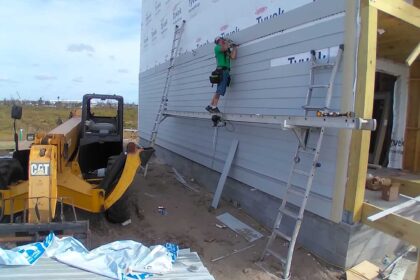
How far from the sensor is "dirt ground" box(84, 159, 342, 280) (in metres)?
5.08

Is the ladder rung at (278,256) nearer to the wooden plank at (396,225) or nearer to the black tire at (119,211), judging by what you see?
the wooden plank at (396,225)

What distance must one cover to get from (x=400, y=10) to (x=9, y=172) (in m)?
6.06

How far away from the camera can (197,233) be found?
6273mm

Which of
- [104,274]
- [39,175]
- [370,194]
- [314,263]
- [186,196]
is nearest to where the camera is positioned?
[104,274]

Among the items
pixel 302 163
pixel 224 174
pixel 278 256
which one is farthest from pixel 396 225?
pixel 224 174

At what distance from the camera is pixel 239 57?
768 centimetres

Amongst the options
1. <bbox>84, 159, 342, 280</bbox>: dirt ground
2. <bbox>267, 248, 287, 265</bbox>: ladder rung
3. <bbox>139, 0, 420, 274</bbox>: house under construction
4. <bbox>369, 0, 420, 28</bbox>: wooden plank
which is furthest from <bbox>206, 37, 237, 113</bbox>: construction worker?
<bbox>369, 0, 420, 28</bbox>: wooden plank

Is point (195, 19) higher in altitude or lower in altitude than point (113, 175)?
higher

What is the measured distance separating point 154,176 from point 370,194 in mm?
6120

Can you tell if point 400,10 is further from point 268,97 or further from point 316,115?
point 268,97

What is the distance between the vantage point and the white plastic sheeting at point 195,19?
694cm

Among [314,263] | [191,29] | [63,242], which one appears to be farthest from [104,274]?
→ [191,29]

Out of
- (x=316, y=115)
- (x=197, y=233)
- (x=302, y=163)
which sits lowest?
(x=197, y=233)

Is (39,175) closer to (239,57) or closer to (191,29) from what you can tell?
(239,57)
